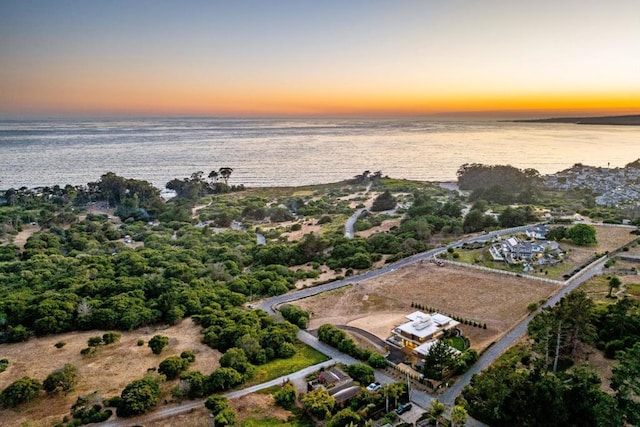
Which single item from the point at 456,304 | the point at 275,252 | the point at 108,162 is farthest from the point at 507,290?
the point at 108,162

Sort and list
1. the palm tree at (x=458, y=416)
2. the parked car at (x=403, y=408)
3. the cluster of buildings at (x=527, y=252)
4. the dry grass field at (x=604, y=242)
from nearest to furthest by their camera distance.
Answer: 1. the palm tree at (x=458, y=416)
2. the parked car at (x=403, y=408)
3. the cluster of buildings at (x=527, y=252)
4. the dry grass field at (x=604, y=242)

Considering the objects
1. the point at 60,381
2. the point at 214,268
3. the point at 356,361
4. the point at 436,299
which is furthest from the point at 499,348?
the point at 214,268

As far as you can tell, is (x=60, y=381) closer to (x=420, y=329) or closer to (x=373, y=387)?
(x=373, y=387)

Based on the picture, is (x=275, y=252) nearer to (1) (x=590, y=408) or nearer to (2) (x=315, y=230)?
(2) (x=315, y=230)

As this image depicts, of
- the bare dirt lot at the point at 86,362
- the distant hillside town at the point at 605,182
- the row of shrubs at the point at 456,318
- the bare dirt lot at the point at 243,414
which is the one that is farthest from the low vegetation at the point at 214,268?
the row of shrubs at the point at 456,318

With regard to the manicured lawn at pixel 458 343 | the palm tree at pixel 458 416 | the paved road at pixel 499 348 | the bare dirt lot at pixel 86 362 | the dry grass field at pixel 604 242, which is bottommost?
the bare dirt lot at pixel 86 362

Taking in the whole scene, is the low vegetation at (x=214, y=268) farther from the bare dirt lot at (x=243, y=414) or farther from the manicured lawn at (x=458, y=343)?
the manicured lawn at (x=458, y=343)

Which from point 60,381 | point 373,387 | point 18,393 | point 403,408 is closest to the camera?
point 403,408
